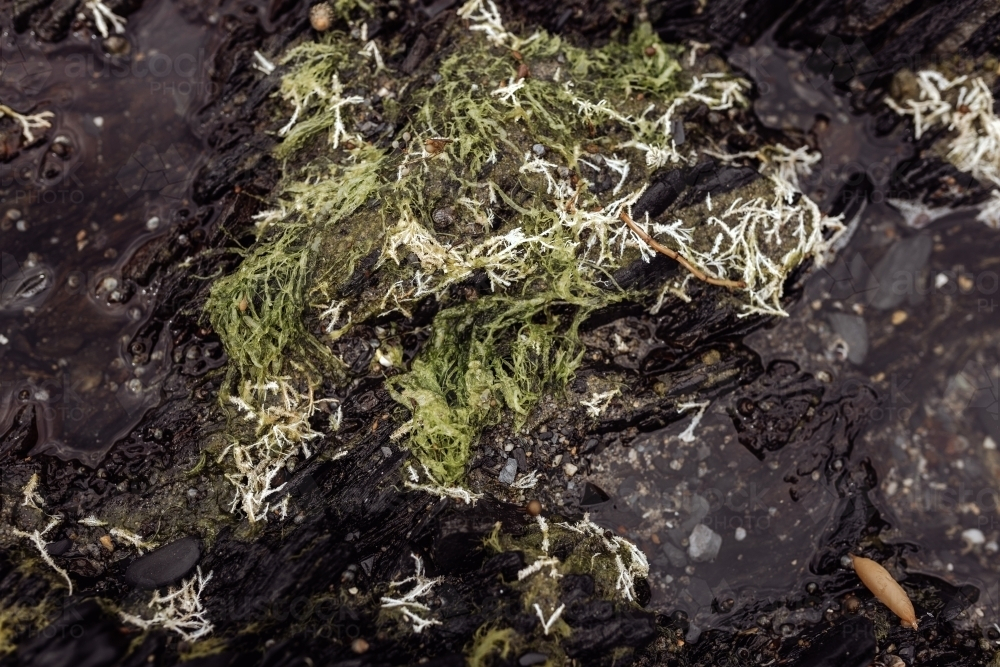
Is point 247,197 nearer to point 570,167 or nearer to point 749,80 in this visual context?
point 570,167

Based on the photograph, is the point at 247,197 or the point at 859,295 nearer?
the point at 247,197

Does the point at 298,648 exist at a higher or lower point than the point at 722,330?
lower

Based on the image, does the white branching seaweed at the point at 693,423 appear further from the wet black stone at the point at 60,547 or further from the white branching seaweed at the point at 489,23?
the wet black stone at the point at 60,547

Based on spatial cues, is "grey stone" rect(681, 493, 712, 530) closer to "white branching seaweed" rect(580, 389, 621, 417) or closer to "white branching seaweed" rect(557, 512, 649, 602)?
"white branching seaweed" rect(557, 512, 649, 602)

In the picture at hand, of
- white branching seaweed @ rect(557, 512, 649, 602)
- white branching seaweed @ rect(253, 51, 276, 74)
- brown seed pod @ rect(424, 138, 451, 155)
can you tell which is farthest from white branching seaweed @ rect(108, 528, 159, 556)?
white branching seaweed @ rect(253, 51, 276, 74)

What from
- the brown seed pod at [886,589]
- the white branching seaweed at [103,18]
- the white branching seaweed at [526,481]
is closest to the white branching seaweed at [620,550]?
the white branching seaweed at [526,481]

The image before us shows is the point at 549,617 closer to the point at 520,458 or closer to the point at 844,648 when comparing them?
the point at 520,458

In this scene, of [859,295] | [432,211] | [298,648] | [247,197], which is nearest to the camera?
[298,648]

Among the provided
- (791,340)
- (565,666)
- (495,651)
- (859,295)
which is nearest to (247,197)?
(495,651)
